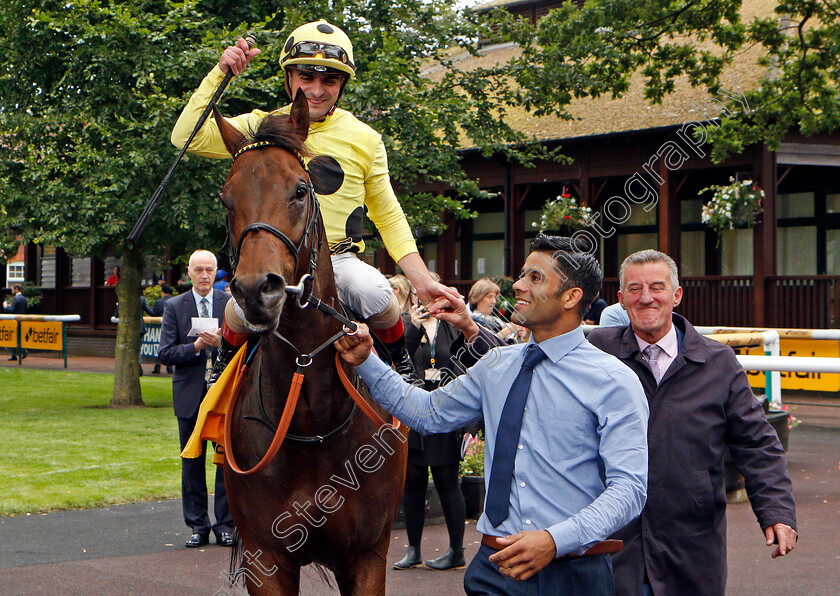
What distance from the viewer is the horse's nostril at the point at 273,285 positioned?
2881 mm

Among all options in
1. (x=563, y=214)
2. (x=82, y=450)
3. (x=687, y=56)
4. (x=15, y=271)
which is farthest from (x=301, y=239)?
(x=15, y=271)

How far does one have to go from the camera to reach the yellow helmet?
12.9ft

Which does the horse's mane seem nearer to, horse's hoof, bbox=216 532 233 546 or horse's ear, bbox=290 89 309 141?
horse's ear, bbox=290 89 309 141

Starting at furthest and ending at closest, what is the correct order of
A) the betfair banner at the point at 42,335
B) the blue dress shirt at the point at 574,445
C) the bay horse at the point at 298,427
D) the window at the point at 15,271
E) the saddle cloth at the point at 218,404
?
the window at the point at 15,271
the betfair banner at the point at 42,335
the saddle cloth at the point at 218,404
the bay horse at the point at 298,427
the blue dress shirt at the point at 574,445

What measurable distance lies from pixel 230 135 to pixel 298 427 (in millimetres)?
1117

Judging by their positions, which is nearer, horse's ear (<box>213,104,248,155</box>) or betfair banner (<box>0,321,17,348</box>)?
horse's ear (<box>213,104,248,155</box>)

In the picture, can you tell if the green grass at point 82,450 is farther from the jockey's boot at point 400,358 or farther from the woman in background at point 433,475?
the jockey's boot at point 400,358

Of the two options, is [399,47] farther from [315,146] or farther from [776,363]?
[315,146]

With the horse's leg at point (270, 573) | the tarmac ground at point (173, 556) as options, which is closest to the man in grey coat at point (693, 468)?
the horse's leg at point (270, 573)

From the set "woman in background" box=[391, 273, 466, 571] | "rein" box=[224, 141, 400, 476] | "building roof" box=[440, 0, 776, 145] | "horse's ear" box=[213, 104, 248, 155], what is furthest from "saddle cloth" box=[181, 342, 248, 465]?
"building roof" box=[440, 0, 776, 145]

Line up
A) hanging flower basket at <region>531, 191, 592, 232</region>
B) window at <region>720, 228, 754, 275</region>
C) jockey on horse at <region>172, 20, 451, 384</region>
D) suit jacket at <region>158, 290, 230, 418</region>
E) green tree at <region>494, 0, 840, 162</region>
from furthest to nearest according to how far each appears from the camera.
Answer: window at <region>720, 228, 754, 275</region> → hanging flower basket at <region>531, 191, 592, 232</region> → green tree at <region>494, 0, 840, 162</region> → suit jacket at <region>158, 290, 230, 418</region> → jockey on horse at <region>172, 20, 451, 384</region>

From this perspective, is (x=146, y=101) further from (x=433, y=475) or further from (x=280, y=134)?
(x=280, y=134)

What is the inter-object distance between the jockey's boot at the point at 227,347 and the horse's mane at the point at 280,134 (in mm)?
958

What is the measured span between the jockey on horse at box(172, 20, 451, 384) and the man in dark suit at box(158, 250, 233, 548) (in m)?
3.00
